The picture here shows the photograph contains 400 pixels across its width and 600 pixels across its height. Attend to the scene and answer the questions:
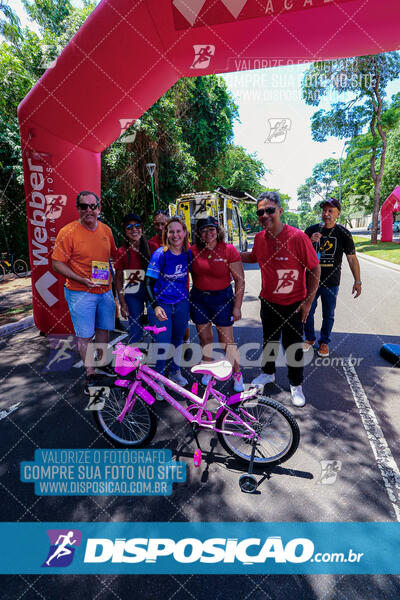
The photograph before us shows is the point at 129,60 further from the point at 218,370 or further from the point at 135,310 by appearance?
the point at 218,370

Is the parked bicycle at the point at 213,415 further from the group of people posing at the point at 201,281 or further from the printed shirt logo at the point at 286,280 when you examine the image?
the printed shirt logo at the point at 286,280

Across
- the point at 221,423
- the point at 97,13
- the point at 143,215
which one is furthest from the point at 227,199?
the point at 221,423

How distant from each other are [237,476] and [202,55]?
516 cm

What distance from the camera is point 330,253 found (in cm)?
439

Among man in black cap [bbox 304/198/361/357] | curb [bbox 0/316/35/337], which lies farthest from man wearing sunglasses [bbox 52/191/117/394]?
curb [bbox 0/316/35/337]

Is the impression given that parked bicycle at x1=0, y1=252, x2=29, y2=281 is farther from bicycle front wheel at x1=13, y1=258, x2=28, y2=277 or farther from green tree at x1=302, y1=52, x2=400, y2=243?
green tree at x1=302, y1=52, x2=400, y2=243

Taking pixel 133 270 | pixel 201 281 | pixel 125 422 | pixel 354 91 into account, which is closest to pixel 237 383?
pixel 201 281

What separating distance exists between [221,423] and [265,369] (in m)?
1.41

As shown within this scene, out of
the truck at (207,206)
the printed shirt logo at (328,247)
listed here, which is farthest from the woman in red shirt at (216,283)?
the truck at (207,206)

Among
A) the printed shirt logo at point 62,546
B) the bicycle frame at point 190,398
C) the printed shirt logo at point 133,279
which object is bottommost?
the printed shirt logo at point 62,546

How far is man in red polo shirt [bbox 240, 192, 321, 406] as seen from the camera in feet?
10.3

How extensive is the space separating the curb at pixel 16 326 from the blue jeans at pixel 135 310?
134 inches

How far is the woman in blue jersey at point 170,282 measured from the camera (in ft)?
10.8

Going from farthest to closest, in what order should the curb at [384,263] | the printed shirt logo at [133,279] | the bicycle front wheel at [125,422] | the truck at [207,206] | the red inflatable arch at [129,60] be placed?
the truck at [207,206] → the curb at [384,263] → the printed shirt logo at [133,279] → the red inflatable arch at [129,60] → the bicycle front wheel at [125,422]
